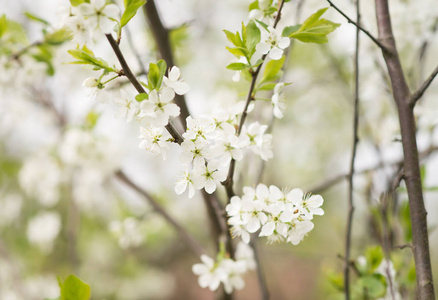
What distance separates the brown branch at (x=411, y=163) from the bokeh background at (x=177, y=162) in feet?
0.19

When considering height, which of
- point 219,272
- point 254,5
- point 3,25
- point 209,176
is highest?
point 3,25

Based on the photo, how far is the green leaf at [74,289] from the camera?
58 cm

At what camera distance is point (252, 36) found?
0.53m

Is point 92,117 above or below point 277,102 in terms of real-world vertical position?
above

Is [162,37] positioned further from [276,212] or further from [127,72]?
[276,212]

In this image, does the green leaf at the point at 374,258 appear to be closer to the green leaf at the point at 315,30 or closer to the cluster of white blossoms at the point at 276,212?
the cluster of white blossoms at the point at 276,212

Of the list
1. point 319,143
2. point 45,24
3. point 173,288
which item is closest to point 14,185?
point 173,288

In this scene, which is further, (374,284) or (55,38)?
(55,38)

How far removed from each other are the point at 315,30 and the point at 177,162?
33 cm

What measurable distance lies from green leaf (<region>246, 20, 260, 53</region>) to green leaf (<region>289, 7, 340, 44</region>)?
6 centimetres

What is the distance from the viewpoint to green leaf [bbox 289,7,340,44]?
0.54m

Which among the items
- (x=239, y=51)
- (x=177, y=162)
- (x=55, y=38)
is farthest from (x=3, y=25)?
(x=239, y=51)

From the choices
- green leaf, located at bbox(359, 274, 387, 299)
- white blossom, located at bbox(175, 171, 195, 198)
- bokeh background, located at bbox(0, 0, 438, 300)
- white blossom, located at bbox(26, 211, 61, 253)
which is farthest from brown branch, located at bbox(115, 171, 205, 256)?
white blossom, located at bbox(26, 211, 61, 253)

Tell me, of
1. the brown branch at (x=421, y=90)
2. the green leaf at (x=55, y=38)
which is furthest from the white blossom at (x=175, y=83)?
the green leaf at (x=55, y=38)
